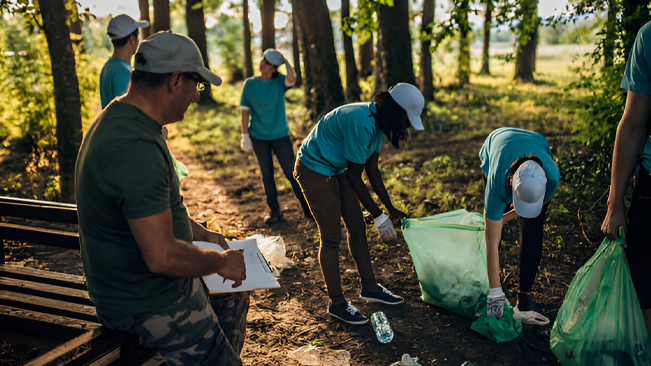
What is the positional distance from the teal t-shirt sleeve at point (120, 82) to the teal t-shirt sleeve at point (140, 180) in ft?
7.74

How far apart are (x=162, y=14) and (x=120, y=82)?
8.23 m

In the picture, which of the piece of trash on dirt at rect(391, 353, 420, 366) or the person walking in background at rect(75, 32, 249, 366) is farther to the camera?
the piece of trash on dirt at rect(391, 353, 420, 366)

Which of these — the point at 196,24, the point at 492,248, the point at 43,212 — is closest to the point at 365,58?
the point at 196,24

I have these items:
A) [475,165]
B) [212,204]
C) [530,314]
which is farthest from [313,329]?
[475,165]

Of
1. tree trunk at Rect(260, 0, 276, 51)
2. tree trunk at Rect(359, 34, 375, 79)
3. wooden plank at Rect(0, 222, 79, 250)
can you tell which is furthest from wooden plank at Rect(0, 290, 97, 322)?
tree trunk at Rect(359, 34, 375, 79)

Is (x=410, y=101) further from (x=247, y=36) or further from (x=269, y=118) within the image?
(x=247, y=36)

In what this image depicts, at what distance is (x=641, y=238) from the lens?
235 centimetres

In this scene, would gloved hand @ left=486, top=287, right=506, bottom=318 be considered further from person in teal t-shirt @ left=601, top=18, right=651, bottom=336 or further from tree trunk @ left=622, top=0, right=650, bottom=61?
tree trunk @ left=622, top=0, right=650, bottom=61

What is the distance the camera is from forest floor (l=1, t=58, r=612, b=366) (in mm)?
3205

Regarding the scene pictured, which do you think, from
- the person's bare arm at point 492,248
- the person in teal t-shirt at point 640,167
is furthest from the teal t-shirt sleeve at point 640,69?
the person's bare arm at point 492,248

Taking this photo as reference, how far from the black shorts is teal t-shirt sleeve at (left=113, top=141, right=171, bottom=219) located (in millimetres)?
2017

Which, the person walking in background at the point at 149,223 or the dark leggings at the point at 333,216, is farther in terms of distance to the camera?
the dark leggings at the point at 333,216

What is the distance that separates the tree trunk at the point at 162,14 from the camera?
11234 mm

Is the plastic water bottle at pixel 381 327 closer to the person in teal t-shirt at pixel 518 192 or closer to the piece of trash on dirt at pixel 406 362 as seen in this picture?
the piece of trash on dirt at pixel 406 362
